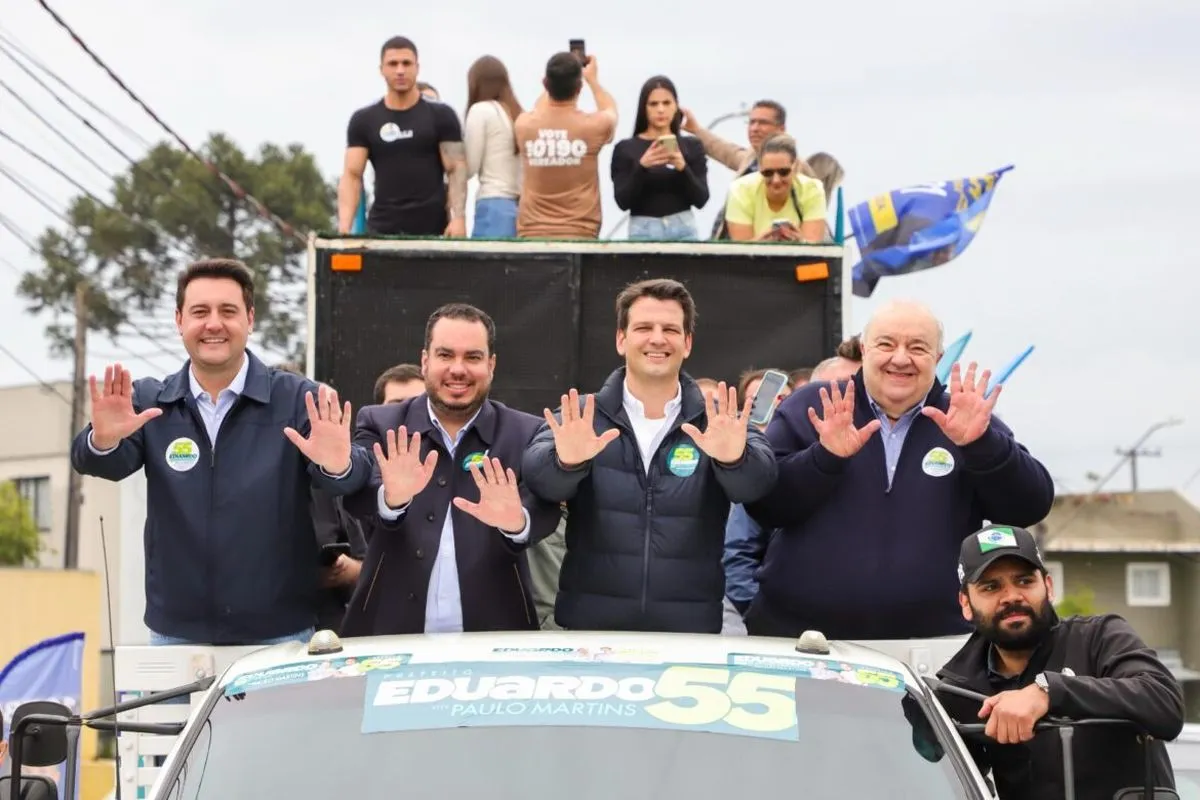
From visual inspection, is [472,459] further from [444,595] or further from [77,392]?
[77,392]

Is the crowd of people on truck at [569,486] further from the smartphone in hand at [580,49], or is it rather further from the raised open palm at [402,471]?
the smartphone in hand at [580,49]

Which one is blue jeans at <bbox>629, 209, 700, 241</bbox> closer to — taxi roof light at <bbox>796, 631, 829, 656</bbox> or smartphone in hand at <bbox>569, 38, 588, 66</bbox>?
smartphone in hand at <bbox>569, 38, 588, 66</bbox>

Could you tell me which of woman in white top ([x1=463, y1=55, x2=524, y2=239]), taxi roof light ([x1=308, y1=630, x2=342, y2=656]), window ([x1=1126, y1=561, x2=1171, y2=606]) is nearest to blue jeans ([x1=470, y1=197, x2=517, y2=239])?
woman in white top ([x1=463, y1=55, x2=524, y2=239])

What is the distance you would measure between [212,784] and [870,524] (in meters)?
2.76

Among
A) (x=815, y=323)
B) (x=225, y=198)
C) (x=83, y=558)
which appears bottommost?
(x=83, y=558)

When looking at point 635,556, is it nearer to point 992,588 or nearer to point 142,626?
point 992,588

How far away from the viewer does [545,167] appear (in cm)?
1108

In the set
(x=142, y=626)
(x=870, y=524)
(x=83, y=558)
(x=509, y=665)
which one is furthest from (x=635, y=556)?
(x=83, y=558)

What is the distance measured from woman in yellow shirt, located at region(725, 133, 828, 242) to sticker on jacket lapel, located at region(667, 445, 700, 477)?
15.4ft

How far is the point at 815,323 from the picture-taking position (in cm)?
1079

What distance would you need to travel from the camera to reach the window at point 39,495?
2362 inches

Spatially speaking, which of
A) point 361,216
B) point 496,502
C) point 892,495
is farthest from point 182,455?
point 361,216

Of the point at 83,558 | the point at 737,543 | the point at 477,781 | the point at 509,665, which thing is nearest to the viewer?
the point at 477,781

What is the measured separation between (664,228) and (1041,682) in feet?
20.5
